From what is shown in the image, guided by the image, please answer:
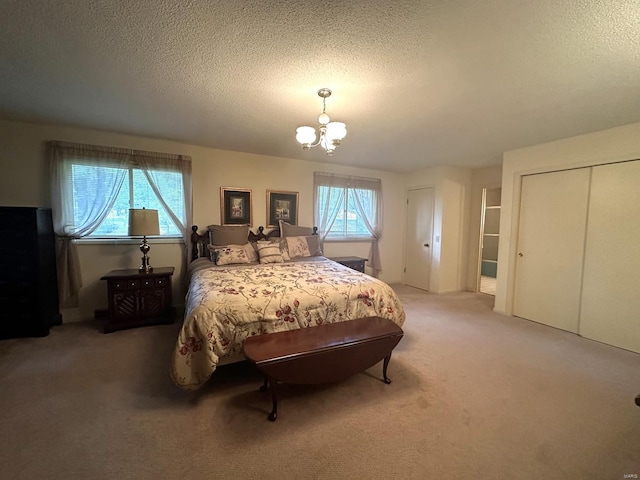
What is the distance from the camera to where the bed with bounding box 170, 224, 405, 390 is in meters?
1.81

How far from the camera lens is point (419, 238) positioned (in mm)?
5039

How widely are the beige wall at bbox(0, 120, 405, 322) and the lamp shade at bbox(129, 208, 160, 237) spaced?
48 cm

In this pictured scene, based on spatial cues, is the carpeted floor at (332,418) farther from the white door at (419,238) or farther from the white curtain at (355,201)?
the white curtain at (355,201)

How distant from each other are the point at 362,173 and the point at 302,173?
121cm

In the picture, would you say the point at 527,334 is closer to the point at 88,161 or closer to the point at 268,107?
the point at 268,107

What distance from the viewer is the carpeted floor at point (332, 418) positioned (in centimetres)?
136

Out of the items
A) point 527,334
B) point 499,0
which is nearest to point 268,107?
point 499,0

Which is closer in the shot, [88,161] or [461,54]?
[461,54]

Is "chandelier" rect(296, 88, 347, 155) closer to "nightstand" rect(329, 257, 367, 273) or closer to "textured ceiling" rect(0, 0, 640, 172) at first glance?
"textured ceiling" rect(0, 0, 640, 172)

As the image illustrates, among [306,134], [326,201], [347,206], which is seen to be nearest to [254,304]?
[306,134]

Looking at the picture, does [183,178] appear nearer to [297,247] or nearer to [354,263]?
[297,247]

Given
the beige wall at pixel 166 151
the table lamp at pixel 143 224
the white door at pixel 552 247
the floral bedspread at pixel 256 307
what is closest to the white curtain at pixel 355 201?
the beige wall at pixel 166 151

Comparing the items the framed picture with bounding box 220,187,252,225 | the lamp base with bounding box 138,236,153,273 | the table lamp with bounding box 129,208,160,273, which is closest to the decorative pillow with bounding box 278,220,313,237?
the framed picture with bounding box 220,187,252,225

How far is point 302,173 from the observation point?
14.3ft
